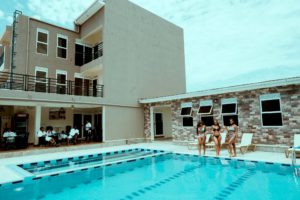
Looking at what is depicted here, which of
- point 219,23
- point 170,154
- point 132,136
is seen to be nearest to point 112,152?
point 170,154

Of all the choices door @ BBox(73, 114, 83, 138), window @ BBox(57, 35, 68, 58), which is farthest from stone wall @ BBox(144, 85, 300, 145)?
window @ BBox(57, 35, 68, 58)

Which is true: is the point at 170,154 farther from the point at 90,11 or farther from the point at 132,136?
the point at 90,11

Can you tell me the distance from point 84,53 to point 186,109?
419 inches

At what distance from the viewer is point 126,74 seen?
57.0ft

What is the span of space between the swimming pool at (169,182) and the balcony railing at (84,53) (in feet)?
39.1

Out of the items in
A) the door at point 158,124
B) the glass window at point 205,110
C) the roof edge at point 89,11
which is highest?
the roof edge at point 89,11

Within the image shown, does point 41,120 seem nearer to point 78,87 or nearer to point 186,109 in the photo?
point 78,87

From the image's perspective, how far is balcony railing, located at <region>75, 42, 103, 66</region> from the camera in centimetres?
1874

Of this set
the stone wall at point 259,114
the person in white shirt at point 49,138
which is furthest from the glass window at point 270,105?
the person in white shirt at point 49,138

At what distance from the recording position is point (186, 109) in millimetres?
14883

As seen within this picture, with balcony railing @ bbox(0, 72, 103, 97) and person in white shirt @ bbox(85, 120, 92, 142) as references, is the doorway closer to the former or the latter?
person in white shirt @ bbox(85, 120, 92, 142)

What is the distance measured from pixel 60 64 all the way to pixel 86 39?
3360 millimetres

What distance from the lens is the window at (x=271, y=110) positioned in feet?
35.1

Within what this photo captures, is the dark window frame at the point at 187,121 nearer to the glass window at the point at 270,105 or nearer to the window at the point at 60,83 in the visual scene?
the glass window at the point at 270,105
